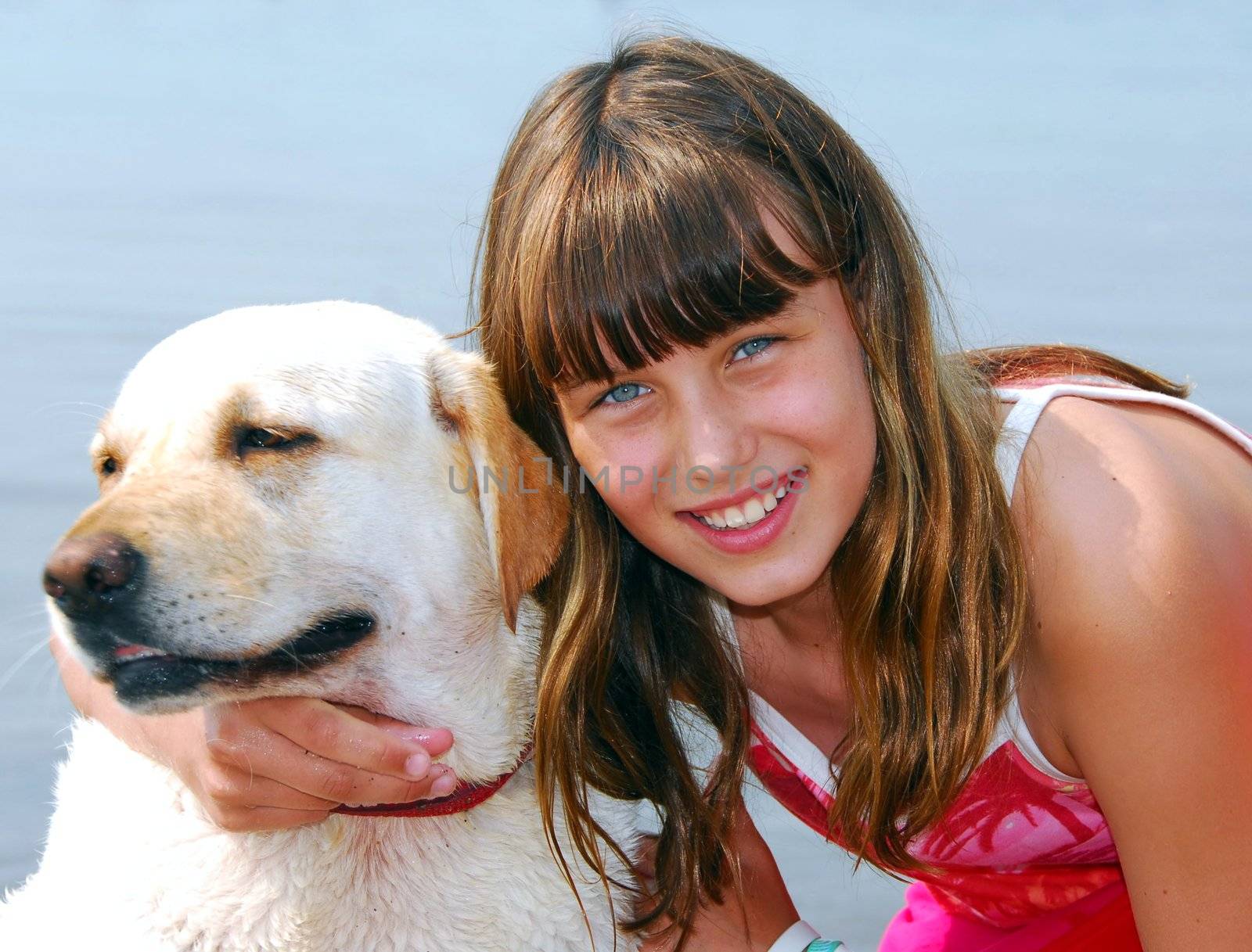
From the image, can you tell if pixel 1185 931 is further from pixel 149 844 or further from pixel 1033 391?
pixel 149 844

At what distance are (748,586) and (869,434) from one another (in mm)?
306

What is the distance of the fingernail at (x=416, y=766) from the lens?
1942mm

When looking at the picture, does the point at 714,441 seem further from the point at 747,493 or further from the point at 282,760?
the point at 282,760

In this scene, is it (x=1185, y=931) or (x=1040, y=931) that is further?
(x=1040, y=931)

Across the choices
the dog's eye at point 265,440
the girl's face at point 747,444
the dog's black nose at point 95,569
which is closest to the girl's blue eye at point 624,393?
the girl's face at point 747,444

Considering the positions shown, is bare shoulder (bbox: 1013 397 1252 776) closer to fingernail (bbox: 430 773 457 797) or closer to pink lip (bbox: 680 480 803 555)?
pink lip (bbox: 680 480 803 555)

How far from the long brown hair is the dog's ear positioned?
Result: 0.10m

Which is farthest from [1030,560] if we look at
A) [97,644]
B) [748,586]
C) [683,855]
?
[97,644]

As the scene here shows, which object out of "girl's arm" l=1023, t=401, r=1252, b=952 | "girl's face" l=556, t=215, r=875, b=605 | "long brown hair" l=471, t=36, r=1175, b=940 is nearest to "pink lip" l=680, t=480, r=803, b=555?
"girl's face" l=556, t=215, r=875, b=605

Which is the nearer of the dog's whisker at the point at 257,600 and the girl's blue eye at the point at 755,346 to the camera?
the dog's whisker at the point at 257,600

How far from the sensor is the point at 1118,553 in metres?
1.88

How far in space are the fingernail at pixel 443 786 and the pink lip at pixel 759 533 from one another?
555 mm

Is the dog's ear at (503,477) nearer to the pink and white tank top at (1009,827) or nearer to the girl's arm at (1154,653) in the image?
the pink and white tank top at (1009,827)

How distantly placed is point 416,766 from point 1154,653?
1.09 m
